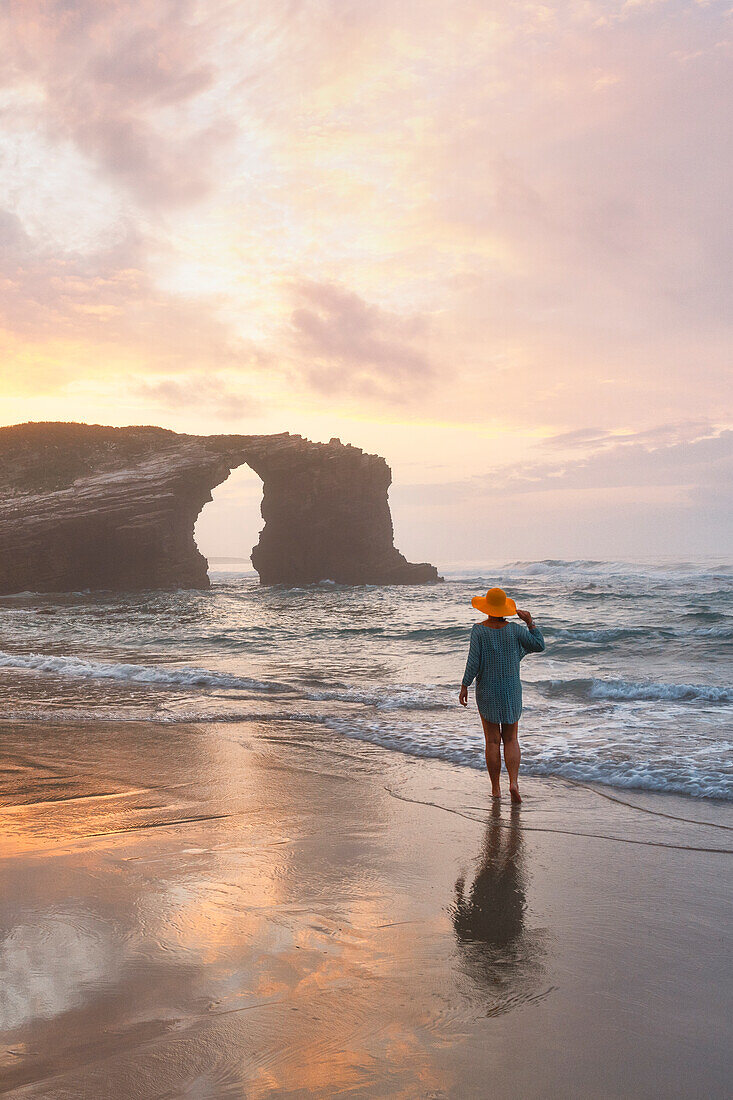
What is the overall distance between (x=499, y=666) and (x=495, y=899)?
2.75 meters

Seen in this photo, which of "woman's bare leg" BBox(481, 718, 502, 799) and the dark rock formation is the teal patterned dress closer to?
"woman's bare leg" BBox(481, 718, 502, 799)

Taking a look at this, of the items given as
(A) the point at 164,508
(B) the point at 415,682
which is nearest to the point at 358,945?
(B) the point at 415,682

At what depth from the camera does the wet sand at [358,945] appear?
2168 millimetres

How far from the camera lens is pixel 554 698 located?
35.7 ft

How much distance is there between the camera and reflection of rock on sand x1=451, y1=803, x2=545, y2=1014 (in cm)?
271

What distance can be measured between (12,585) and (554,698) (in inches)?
1790

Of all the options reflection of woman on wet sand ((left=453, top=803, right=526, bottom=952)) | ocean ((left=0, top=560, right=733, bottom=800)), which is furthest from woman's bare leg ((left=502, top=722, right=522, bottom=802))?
reflection of woman on wet sand ((left=453, top=803, right=526, bottom=952))

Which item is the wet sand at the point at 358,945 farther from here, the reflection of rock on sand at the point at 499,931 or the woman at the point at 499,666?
the woman at the point at 499,666

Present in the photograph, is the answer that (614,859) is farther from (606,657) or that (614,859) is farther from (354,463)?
(354,463)

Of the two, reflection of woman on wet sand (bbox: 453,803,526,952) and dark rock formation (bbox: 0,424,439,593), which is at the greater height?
dark rock formation (bbox: 0,424,439,593)

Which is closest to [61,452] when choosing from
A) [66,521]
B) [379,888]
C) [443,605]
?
[66,521]

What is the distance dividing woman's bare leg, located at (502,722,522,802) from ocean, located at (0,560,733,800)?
87cm

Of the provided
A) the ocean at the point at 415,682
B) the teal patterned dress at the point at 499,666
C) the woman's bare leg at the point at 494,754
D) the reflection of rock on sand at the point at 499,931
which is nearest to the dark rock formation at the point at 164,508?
the ocean at the point at 415,682

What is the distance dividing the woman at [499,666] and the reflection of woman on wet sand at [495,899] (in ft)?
4.99
